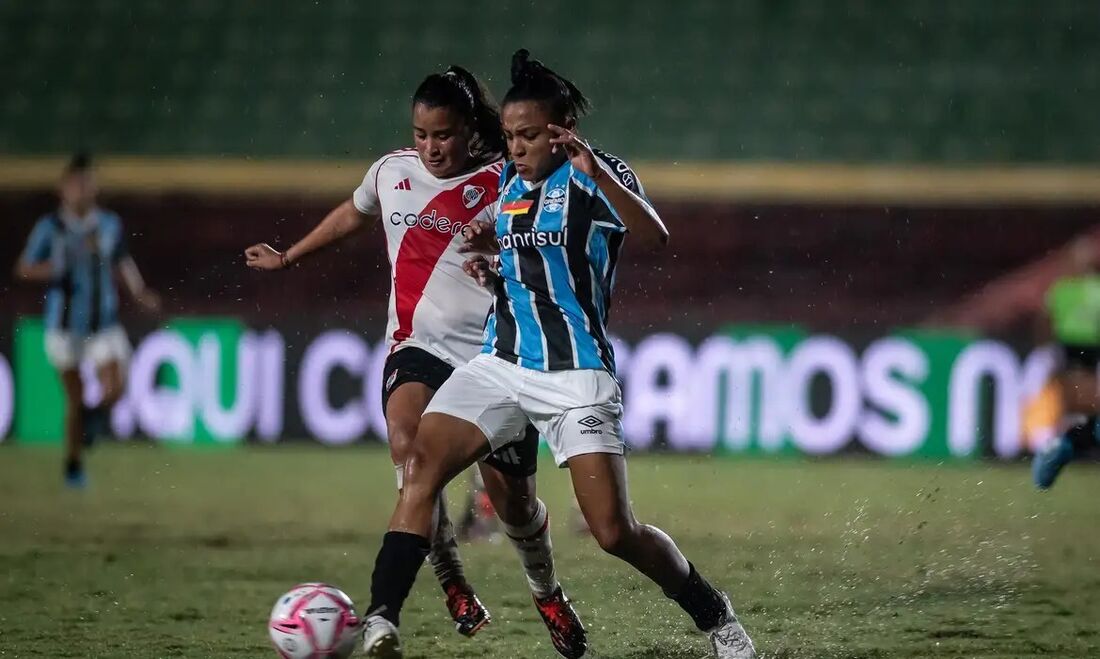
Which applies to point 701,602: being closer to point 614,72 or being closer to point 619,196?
point 619,196

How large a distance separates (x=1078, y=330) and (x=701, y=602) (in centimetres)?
799

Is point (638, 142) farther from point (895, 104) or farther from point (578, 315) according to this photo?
point (578, 315)

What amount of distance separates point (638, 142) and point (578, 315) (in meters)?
10.6

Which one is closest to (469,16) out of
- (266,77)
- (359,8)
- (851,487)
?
(359,8)

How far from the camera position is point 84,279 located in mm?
12055

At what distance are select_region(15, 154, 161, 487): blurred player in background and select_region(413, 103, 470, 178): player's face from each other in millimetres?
6594

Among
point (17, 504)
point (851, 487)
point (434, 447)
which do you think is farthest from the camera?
point (851, 487)

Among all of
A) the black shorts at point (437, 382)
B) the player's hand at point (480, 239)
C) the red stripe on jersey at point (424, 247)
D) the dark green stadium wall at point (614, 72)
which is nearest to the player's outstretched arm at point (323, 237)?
the red stripe on jersey at point (424, 247)

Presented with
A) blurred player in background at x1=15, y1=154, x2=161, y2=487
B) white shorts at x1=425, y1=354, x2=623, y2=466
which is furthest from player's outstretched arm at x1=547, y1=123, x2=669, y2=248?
blurred player in background at x1=15, y1=154, x2=161, y2=487

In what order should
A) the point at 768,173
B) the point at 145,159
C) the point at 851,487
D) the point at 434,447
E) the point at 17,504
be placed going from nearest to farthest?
1. the point at 434,447
2. the point at 17,504
3. the point at 851,487
4. the point at 768,173
5. the point at 145,159

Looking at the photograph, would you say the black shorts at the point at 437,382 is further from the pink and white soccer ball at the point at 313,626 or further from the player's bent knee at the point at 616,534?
the pink and white soccer ball at the point at 313,626

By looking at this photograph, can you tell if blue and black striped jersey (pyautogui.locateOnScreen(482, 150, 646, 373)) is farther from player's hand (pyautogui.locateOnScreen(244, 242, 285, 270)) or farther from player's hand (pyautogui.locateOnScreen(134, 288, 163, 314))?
player's hand (pyautogui.locateOnScreen(134, 288, 163, 314))

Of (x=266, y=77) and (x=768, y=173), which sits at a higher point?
(x=266, y=77)

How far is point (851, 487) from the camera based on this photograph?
36.0ft
